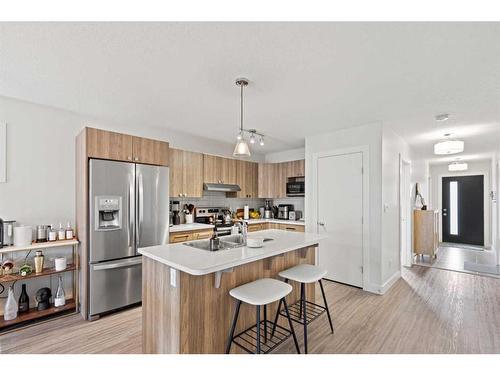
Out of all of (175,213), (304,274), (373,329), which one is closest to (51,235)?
(175,213)

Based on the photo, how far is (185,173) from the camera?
409cm

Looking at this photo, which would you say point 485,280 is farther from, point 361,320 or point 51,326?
point 51,326

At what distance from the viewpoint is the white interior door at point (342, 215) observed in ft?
11.8

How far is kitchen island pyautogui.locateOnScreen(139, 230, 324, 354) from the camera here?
1.64 m

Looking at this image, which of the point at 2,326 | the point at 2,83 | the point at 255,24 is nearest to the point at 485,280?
the point at 255,24

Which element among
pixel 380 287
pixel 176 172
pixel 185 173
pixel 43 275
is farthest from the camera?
pixel 185 173

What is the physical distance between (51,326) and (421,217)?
627 centimetres

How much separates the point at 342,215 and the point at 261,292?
7.88ft

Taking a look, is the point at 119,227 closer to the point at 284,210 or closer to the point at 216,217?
the point at 216,217

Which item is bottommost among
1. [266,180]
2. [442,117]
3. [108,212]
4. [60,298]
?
[60,298]

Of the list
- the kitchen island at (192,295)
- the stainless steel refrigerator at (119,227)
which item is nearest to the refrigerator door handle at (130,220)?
the stainless steel refrigerator at (119,227)

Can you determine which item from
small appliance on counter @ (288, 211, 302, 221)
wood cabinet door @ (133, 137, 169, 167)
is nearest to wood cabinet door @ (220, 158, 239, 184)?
small appliance on counter @ (288, 211, 302, 221)

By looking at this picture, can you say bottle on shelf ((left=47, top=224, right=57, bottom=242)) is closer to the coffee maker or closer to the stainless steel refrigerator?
the stainless steel refrigerator

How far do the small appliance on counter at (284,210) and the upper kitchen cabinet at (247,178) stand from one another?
0.63 metres
